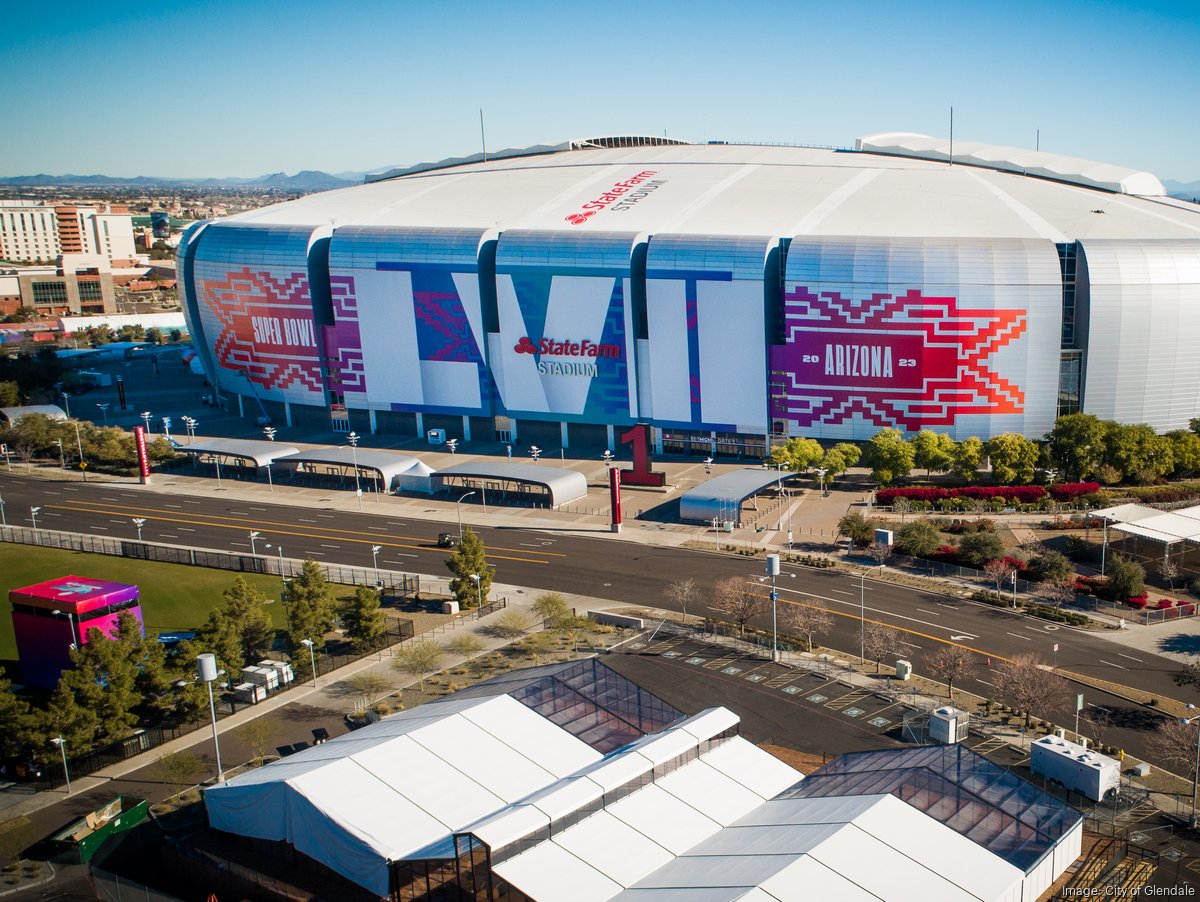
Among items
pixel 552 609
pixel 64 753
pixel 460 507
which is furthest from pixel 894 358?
pixel 64 753

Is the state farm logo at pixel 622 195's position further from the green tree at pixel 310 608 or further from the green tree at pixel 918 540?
the green tree at pixel 310 608

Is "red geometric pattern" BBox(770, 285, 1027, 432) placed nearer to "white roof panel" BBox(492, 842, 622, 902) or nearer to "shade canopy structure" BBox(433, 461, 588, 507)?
"shade canopy structure" BBox(433, 461, 588, 507)

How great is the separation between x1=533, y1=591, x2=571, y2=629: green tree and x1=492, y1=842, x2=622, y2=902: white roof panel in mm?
28205

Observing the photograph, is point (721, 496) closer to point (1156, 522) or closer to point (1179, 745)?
point (1156, 522)

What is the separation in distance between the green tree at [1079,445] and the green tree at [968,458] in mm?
5729

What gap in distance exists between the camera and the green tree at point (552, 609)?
63531 millimetres

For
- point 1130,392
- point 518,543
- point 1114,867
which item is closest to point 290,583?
point 518,543

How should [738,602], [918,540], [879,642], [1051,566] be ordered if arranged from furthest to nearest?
1. [918,540]
2. [1051,566]
3. [738,602]
4. [879,642]

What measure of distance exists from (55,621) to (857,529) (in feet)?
161

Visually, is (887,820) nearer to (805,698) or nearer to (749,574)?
(805,698)

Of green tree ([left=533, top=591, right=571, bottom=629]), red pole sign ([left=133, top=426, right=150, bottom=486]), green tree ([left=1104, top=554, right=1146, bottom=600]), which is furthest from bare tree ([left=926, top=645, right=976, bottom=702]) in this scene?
red pole sign ([left=133, top=426, right=150, bottom=486])

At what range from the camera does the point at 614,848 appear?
118ft

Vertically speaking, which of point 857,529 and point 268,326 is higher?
point 268,326

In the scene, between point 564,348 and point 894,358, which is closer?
point 894,358
